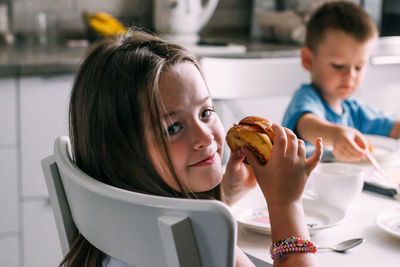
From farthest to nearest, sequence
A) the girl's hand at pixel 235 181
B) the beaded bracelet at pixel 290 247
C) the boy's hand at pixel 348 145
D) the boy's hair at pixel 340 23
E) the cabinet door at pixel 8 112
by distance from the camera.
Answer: the cabinet door at pixel 8 112 → the boy's hair at pixel 340 23 → the boy's hand at pixel 348 145 → the girl's hand at pixel 235 181 → the beaded bracelet at pixel 290 247

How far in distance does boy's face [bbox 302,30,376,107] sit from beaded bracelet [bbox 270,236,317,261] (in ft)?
3.16

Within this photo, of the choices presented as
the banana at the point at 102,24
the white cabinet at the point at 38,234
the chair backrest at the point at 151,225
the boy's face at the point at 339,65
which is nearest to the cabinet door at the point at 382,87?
the boy's face at the point at 339,65

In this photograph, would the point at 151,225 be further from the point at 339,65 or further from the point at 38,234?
the point at 38,234

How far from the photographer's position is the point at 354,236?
81 cm

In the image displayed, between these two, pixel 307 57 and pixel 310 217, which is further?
pixel 307 57

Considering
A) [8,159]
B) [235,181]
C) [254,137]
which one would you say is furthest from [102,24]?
[254,137]

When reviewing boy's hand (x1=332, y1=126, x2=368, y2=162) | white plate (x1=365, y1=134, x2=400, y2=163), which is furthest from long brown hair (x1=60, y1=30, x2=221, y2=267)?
white plate (x1=365, y1=134, x2=400, y2=163)

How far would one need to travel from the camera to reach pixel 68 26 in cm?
244

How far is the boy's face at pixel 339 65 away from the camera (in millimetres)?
1552

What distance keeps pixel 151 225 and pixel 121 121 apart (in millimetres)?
223

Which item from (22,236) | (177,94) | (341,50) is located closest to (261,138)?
(177,94)

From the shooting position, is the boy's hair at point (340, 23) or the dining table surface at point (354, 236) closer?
the dining table surface at point (354, 236)

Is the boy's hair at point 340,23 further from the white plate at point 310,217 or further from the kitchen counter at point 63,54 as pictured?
the white plate at point 310,217

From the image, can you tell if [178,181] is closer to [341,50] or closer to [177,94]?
[177,94]
